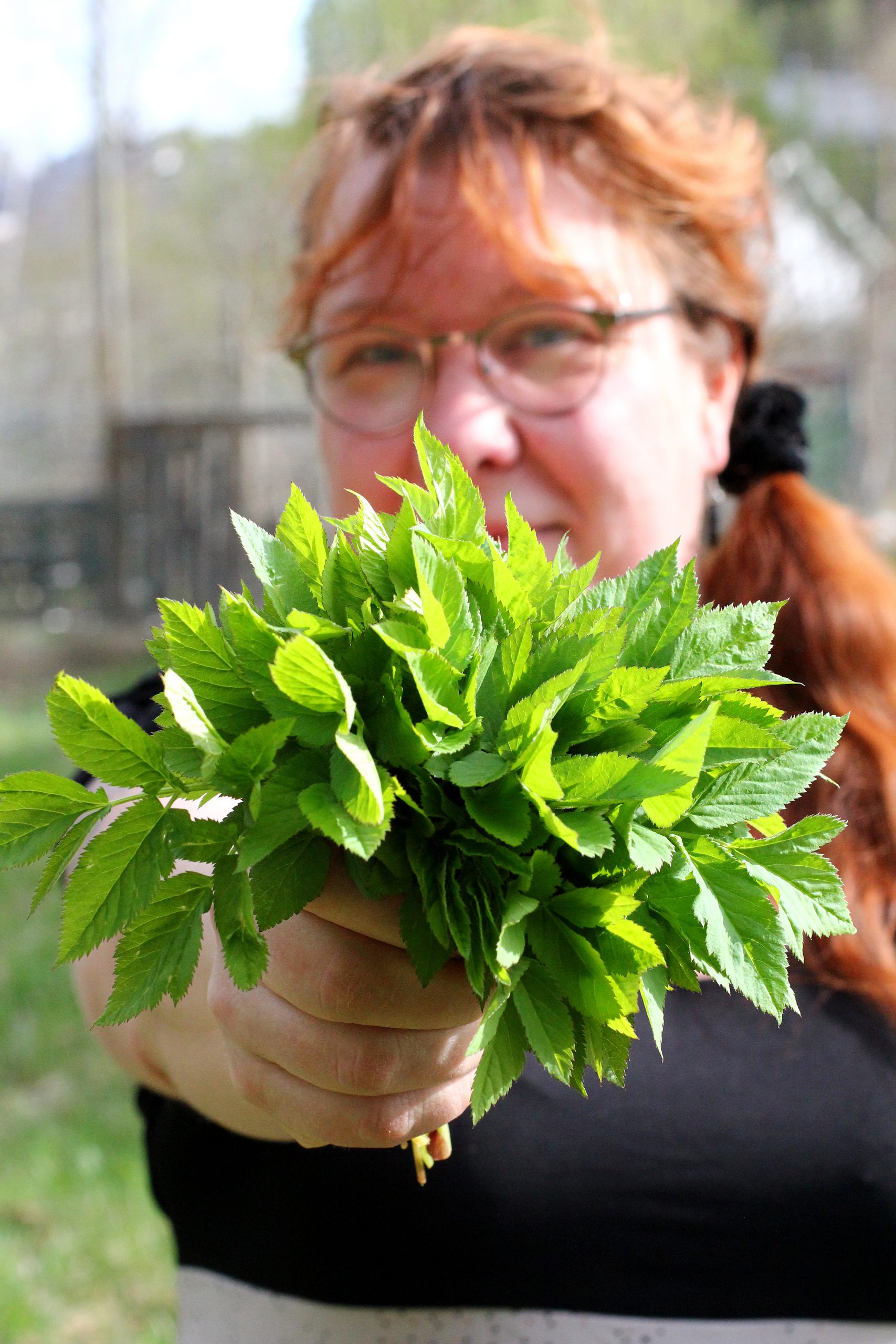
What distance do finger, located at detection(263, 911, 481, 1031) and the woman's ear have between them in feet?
3.30

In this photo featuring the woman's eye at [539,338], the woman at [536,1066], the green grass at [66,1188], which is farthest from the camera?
the green grass at [66,1188]

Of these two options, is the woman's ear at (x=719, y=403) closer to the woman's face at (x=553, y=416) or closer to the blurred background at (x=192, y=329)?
the woman's face at (x=553, y=416)

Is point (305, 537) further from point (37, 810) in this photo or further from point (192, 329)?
point (192, 329)

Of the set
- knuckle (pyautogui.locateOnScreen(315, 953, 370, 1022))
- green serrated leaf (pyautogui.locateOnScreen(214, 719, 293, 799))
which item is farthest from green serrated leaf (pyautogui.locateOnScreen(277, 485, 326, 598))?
knuckle (pyautogui.locateOnScreen(315, 953, 370, 1022))

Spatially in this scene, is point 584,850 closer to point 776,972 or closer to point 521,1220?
point 776,972

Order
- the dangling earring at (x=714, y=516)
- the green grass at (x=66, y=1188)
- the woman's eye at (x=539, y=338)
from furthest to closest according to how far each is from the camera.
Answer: the green grass at (x=66, y=1188), the dangling earring at (x=714, y=516), the woman's eye at (x=539, y=338)

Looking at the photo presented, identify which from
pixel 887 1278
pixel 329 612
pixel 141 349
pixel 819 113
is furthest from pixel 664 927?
pixel 819 113

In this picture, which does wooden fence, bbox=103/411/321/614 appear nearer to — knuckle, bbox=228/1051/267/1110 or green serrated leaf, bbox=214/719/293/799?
knuckle, bbox=228/1051/267/1110

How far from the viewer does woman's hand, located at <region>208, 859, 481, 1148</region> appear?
2.12ft

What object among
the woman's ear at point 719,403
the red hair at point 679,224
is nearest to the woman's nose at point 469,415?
the red hair at point 679,224

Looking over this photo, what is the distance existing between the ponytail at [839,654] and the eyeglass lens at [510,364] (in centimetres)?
36

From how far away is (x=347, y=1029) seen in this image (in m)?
0.67

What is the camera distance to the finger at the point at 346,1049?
0.67 meters

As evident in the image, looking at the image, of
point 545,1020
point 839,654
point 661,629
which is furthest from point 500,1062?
point 839,654
